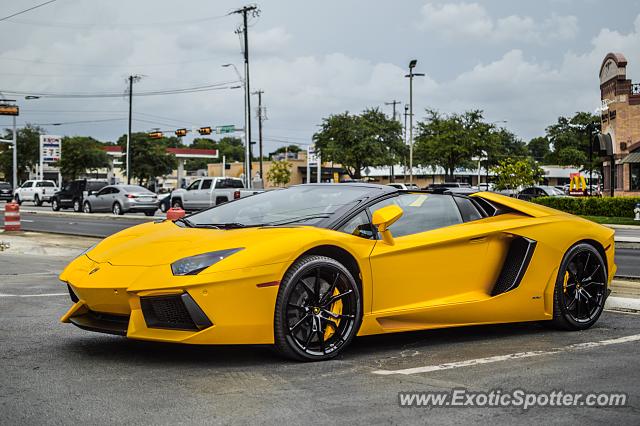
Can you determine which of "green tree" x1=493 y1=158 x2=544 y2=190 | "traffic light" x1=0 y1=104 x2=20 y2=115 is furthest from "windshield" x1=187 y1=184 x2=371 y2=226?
"traffic light" x1=0 y1=104 x2=20 y2=115

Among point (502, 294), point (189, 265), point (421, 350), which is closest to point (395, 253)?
point (421, 350)

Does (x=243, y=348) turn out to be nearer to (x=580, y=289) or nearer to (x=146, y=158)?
(x=580, y=289)

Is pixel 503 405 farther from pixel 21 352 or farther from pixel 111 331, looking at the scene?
pixel 21 352

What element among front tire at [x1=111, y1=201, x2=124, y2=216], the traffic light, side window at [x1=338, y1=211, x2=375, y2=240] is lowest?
front tire at [x1=111, y1=201, x2=124, y2=216]

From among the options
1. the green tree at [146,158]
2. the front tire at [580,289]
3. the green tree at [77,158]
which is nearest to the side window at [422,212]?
the front tire at [580,289]

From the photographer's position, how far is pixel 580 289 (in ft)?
22.2

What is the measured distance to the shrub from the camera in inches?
1339

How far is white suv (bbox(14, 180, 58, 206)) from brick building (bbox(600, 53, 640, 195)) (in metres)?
37.6

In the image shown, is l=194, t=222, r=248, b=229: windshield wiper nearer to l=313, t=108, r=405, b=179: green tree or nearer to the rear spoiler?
the rear spoiler

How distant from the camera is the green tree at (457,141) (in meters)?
61.5

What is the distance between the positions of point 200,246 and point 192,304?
503 mm

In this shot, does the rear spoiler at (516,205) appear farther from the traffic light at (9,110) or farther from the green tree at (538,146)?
the green tree at (538,146)

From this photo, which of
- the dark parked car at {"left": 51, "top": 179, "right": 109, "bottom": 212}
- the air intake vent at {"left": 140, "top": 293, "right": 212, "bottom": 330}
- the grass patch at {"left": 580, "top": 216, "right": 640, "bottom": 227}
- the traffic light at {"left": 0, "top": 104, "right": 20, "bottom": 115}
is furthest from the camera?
the traffic light at {"left": 0, "top": 104, "right": 20, "bottom": 115}

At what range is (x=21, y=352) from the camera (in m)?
5.53
